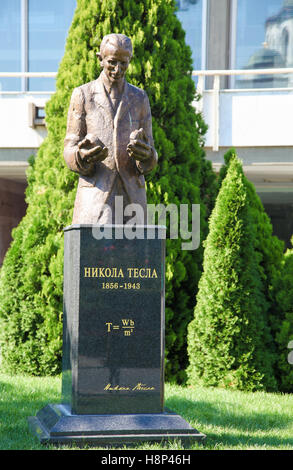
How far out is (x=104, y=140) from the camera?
18.2 ft

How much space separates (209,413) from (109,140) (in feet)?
9.01

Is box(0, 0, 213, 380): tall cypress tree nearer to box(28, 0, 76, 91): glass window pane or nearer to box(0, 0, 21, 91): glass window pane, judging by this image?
box(28, 0, 76, 91): glass window pane

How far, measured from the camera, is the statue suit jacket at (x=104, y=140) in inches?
218

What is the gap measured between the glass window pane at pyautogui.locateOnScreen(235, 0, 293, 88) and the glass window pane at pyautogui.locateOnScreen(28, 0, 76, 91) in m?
3.80

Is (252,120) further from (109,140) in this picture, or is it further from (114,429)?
(114,429)

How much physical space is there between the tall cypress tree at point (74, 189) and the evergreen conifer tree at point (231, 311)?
455mm

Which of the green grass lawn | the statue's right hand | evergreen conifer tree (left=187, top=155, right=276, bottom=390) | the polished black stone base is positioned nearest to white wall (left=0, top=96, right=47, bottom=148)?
evergreen conifer tree (left=187, top=155, right=276, bottom=390)

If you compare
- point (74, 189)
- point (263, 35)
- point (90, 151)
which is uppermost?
point (263, 35)

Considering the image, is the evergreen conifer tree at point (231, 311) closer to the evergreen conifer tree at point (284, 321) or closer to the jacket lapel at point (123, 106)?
the evergreen conifer tree at point (284, 321)

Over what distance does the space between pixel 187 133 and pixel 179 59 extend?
98 centimetres

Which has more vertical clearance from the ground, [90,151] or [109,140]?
[109,140]

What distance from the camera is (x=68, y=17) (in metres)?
14.8

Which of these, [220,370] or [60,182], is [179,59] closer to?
[60,182]

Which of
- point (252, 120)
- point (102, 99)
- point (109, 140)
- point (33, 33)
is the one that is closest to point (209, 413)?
point (109, 140)
